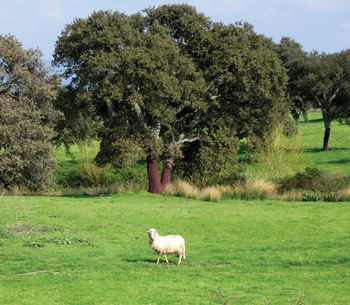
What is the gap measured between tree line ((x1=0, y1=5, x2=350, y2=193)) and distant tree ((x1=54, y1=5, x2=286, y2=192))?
0.08 m

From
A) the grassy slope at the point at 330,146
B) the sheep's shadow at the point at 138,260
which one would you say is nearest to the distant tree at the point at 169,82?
the grassy slope at the point at 330,146

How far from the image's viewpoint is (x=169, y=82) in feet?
139

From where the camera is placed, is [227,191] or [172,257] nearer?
[172,257]

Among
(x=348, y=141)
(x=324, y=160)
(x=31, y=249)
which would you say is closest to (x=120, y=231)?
(x=31, y=249)

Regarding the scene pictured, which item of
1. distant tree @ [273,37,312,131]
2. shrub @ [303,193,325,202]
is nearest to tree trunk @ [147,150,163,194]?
shrub @ [303,193,325,202]

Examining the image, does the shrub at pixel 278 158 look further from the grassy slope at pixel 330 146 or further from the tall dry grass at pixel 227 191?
the grassy slope at pixel 330 146

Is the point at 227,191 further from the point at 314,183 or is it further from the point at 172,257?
the point at 172,257

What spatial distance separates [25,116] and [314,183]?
21662 millimetres

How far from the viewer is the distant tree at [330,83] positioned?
74812 millimetres

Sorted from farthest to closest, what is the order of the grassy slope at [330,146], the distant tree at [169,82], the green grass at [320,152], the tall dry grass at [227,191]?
the grassy slope at [330,146], the green grass at [320,152], the tall dry grass at [227,191], the distant tree at [169,82]

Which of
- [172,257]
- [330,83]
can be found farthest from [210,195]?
[330,83]

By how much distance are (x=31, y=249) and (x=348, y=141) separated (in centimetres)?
7478

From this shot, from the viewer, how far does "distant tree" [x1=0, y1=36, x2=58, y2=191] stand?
4100 centimetres

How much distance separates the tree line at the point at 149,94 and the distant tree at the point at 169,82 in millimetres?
84
